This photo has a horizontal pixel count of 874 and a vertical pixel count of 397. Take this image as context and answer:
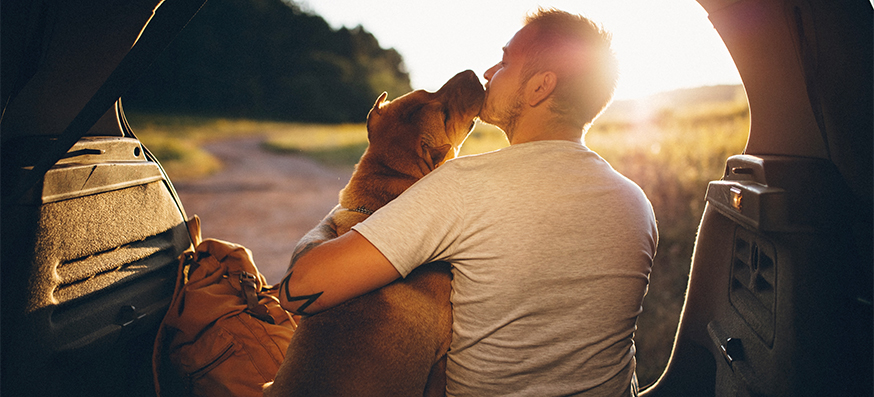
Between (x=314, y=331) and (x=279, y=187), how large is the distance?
31.5ft

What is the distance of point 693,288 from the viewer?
67.9 inches

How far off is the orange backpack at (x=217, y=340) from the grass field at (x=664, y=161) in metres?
1.21

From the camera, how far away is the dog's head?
191 centimetres

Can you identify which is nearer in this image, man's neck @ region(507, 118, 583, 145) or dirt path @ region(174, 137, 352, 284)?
man's neck @ region(507, 118, 583, 145)

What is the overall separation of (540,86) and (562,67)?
0.33ft

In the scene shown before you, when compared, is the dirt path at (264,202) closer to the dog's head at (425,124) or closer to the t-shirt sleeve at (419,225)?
the dog's head at (425,124)

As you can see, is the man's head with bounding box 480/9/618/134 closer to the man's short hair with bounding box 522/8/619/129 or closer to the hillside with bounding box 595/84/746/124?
the man's short hair with bounding box 522/8/619/129

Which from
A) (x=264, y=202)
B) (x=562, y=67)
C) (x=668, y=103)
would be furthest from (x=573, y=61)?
(x=668, y=103)

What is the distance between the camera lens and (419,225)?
1.14 meters

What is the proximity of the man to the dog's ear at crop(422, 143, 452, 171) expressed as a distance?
0.65 meters

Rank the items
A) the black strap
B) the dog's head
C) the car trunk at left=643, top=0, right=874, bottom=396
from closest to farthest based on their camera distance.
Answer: the car trunk at left=643, top=0, right=874, bottom=396
the black strap
the dog's head

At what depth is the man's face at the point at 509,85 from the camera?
1.55 meters

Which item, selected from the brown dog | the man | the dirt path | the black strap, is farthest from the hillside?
the black strap

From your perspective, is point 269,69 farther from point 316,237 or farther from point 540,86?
point 540,86
